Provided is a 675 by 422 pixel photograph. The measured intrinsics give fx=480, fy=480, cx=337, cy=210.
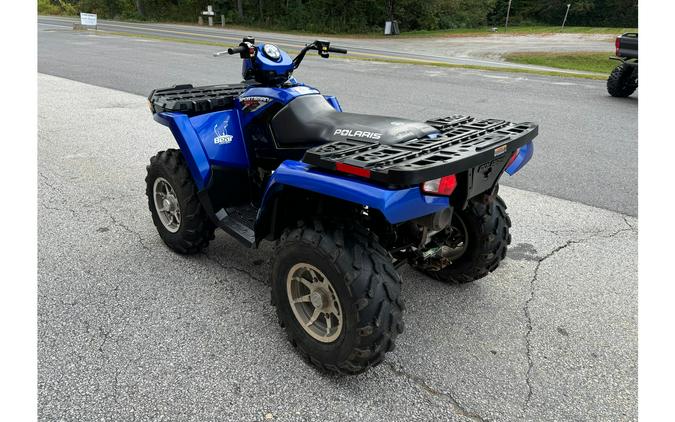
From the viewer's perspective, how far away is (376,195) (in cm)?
197

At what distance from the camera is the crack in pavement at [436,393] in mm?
2270

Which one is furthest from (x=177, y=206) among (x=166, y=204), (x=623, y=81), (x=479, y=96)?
(x=623, y=81)

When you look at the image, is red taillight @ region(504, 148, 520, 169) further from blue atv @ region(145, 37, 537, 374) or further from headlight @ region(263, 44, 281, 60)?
headlight @ region(263, 44, 281, 60)

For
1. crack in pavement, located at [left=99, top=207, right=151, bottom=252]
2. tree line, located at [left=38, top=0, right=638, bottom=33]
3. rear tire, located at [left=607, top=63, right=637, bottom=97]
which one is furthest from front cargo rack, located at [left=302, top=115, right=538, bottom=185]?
tree line, located at [left=38, top=0, right=638, bottom=33]

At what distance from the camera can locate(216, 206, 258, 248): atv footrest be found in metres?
3.12

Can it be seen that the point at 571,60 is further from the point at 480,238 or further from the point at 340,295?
the point at 340,295

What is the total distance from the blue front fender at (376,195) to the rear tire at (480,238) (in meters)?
0.96

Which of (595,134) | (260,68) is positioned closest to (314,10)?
(595,134)

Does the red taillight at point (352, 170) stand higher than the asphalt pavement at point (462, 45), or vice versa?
the asphalt pavement at point (462, 45)

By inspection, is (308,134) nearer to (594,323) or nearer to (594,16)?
(594,323)

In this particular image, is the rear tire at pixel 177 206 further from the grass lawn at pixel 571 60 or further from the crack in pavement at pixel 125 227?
the grass lawn at pixel 571 60

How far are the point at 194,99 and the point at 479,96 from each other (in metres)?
8.20

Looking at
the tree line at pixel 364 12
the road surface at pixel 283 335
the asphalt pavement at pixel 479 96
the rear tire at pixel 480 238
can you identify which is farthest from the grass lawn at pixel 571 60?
the tree line at pixel 364 12

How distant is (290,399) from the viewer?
235cm
